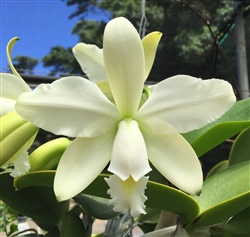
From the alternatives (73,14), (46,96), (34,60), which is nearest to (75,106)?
(46,96)

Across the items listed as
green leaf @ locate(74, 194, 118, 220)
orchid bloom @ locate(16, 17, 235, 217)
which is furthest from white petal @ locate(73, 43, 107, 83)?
green leaf @ locate(74, 194, 118, 220)

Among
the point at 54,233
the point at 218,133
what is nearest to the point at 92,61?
the point at 218,133

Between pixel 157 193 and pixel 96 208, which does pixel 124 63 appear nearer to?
pixel 157 193

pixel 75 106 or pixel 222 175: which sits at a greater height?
pixel 75 106

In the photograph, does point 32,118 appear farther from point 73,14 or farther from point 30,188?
point 73,14

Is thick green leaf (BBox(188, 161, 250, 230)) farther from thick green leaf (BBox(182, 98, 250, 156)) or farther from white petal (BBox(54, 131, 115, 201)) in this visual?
white petal (BBox(54, 131, 115, 201))

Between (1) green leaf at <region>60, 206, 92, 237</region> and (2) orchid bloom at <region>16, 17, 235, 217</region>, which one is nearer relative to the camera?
(2) orchid bloom at <region>16, 17, 235, 217</region>

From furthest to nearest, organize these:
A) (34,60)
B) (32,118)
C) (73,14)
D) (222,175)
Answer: (73,14)
(34,60)
(222,175)
(32,118)
